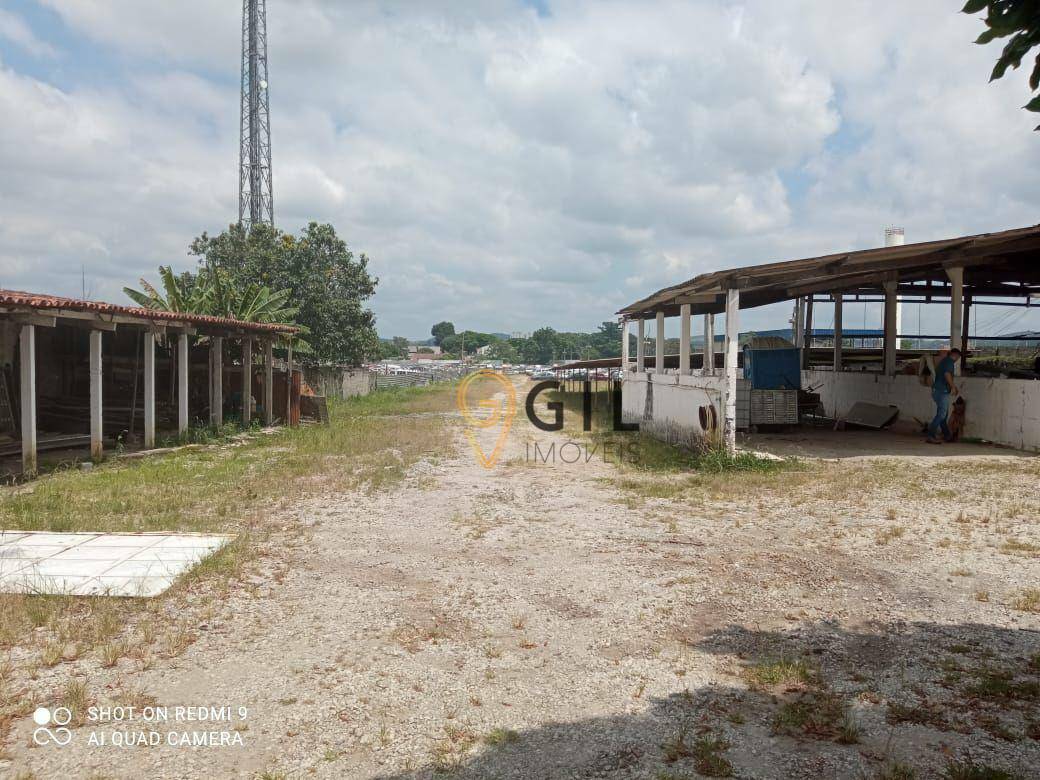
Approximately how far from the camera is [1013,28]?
2.54m

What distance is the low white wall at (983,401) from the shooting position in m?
11.4

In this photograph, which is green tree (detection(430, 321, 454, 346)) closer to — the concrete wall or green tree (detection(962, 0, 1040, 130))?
the concrete wall

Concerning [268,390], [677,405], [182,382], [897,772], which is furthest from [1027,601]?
[268,390]

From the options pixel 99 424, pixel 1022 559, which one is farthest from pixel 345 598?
pixel 99 424

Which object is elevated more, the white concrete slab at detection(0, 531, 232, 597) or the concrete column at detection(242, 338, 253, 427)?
the concrete column at detection(242, 338, 253, 427)

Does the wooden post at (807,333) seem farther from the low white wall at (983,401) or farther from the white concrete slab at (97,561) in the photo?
the white concrete slab at (97,561)

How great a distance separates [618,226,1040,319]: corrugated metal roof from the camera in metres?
11.1

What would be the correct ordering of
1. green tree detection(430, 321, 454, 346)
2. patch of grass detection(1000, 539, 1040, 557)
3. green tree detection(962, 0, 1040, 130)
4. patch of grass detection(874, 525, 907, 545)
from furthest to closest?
green tree detection(430, 321, 454, 346) < patch of grass detection(874, 525, 907, 545) < patch of grass detection(1000, 539, 1040, 557) < green tree detection(962, 0, 1040, 130)

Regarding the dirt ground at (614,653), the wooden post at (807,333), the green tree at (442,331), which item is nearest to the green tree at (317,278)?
the wooden post at (807,333)

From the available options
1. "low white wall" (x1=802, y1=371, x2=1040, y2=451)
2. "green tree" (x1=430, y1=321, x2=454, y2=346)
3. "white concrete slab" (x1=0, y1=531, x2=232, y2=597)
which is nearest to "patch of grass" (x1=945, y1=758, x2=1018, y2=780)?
"white concrete slab" (x1=0, y1=531, x2=232, y2=597)

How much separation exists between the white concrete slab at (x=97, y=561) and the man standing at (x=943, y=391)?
1205cm

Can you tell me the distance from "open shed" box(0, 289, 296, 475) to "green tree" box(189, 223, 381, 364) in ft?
20.8

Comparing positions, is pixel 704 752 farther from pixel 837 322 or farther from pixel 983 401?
pixel 837 322

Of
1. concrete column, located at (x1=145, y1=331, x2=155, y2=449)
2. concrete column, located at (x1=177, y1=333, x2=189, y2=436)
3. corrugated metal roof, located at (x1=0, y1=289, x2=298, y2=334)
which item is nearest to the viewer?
corrugated metal roof, located at (x1=0, y1=289, x2=298, y2=334)
